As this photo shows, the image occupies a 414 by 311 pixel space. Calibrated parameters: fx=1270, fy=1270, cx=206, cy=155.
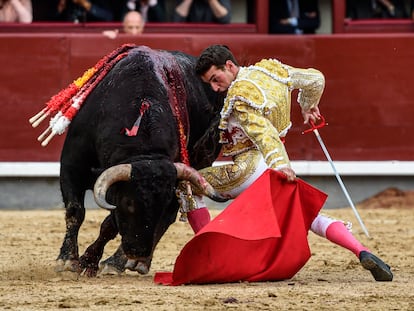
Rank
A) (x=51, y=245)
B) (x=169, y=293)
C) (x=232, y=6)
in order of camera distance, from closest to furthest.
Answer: (x=169, y=293)
(x=51, y=245)
(x=232, y=6)

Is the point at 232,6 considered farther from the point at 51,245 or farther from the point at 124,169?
the point at 124,169

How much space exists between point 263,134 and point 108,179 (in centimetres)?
69

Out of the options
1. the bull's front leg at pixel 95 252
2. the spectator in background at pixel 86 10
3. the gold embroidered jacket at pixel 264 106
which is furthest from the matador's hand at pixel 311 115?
the spectator in background at pixel 86 10

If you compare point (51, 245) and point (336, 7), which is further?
point (336, 7)

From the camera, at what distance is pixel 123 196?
18.0ft

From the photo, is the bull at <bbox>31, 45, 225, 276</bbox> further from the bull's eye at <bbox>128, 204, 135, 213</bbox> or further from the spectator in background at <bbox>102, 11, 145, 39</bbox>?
the spectator in background at <bbox>102, 11, 145, 39</bbox>

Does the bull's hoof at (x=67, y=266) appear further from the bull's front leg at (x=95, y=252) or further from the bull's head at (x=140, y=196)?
the bull's head at (x=140, y=196)

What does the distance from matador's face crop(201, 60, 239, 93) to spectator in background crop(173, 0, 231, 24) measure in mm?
4349

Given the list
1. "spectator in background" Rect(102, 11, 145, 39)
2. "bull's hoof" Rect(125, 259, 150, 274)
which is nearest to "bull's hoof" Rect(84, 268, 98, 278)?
"bull's hoof" Rect(125, 259, 150, 274)

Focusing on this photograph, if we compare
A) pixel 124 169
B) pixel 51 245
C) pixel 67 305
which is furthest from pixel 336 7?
pixel 67 305

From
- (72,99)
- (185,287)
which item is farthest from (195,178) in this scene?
(72,99)

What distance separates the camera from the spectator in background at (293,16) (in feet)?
32.7

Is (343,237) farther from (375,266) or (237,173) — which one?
(237,173)

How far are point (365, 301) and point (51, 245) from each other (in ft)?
9.58
